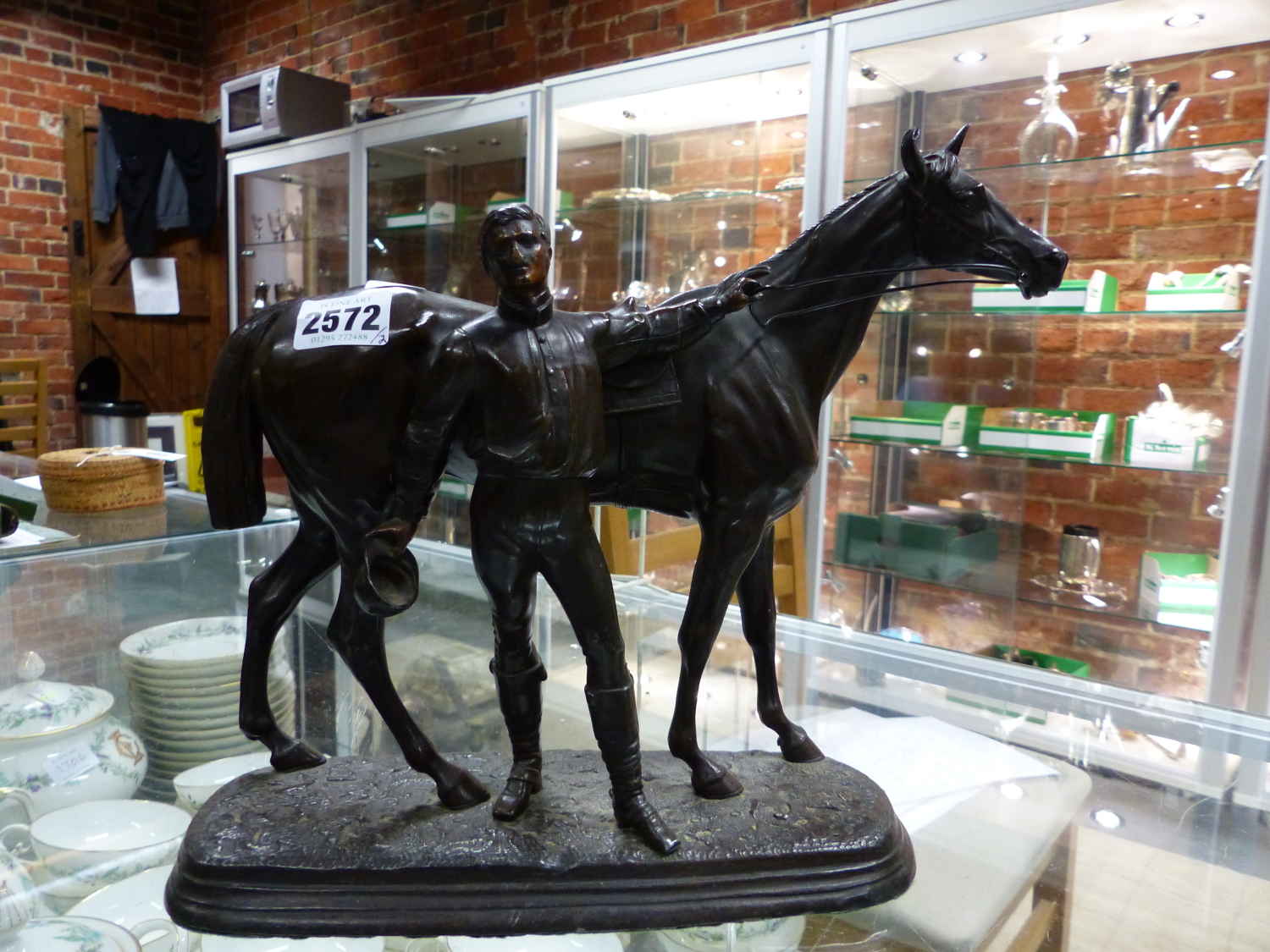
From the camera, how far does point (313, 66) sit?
430cm

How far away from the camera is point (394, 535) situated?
2.51 feet

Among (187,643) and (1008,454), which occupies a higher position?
(1008,454)

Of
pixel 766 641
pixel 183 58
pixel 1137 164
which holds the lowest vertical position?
pixel 766 641

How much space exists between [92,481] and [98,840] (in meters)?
1.02

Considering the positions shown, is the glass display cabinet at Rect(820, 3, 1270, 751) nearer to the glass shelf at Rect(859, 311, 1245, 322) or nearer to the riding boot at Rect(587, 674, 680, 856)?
the glass shelf at Rect(859, 311, 1245, 322)

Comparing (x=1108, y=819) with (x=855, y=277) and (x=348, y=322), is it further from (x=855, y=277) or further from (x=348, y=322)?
(x=348, y=322)

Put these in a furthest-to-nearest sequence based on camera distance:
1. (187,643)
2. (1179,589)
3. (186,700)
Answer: (1179,589), (187,643), (186,700)

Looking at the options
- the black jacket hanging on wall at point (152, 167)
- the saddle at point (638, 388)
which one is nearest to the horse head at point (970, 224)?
the saddle at point (638, 388)

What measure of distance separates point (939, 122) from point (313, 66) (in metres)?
3.36

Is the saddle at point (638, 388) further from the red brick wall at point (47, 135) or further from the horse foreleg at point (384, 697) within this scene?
the red brick wall at point (47, 135)

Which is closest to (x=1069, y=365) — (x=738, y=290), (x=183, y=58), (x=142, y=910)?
(x=738, y=290)

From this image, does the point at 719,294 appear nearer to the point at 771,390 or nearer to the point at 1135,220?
the point at 771,390

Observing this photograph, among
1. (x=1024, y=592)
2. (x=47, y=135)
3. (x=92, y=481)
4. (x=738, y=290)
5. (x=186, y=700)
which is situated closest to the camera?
(x=738, y=290)

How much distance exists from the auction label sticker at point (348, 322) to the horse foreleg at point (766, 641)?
1.47 feet
